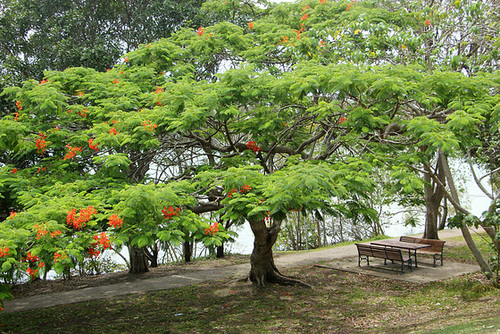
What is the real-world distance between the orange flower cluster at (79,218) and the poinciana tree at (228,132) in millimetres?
115

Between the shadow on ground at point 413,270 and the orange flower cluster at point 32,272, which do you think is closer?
the orange flower cluster at point 32,272

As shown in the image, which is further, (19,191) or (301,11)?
(301,11)

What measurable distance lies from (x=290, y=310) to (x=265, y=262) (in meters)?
2.10

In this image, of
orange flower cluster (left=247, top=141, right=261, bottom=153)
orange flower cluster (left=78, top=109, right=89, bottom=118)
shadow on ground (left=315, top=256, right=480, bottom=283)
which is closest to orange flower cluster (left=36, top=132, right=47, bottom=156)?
orange flower cluster (left=78, top=109, right=89, bottom=118)

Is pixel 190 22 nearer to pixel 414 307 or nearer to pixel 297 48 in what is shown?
pixel 297 48

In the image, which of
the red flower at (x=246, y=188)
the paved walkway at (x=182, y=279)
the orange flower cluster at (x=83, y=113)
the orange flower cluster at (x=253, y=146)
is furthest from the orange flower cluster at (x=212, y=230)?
the paved walkway at (x=182, y=279)

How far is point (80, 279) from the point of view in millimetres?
13273

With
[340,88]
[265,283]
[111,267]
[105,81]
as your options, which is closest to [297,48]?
[340,88]

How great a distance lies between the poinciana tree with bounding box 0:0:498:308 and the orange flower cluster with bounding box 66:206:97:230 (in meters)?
0.11

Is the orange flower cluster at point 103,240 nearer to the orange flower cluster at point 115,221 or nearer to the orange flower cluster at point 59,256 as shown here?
the orange flower cluster at point 115,221

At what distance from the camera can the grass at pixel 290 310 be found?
23.1 feet

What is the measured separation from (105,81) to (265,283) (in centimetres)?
625

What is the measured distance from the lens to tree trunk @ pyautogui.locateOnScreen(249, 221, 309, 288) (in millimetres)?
9961

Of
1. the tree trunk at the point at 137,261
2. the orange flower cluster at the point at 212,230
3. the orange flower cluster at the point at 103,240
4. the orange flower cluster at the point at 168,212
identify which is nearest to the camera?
the orange flower cluster at the point at 103,240
